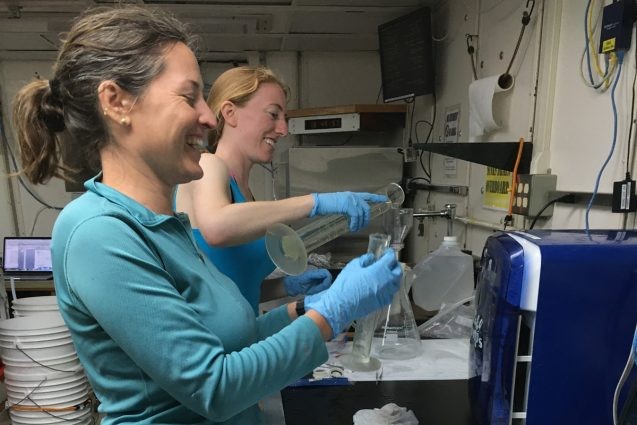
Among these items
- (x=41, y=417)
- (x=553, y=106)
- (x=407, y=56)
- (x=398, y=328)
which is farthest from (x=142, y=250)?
(x=407, y=56)

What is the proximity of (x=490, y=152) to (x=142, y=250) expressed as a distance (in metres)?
1.28

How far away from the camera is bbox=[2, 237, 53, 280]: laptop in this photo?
2900mm

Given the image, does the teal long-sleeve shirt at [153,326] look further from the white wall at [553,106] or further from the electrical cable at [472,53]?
the electrical cable at [472,53]

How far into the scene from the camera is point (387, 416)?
0.80 meters

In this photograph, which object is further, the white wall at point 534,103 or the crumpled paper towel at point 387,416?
the white wall at point 534,103

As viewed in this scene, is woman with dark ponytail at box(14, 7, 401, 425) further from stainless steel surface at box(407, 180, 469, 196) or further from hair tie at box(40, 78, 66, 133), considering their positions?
stainless steel surface at box(407, 180, 469, 196)

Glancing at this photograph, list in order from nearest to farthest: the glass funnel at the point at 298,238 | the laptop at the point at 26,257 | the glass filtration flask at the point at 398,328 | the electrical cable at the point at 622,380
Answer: the electrical cable at the point at 622,380 → the glass funnel at the point at 298,238 → the glass filtration flask at the point at 398,328 → the laptop at the point at 26,257

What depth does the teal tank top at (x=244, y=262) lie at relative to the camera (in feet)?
3.62

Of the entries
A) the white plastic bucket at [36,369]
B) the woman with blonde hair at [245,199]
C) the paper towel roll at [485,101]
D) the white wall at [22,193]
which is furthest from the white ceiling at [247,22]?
the white plastic bucket at [36,369]

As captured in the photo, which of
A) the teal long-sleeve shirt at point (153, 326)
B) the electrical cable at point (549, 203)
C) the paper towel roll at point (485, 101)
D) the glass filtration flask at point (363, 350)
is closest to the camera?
the teal long-sleeve shirt at point (153, 326)

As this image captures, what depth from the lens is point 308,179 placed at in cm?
273

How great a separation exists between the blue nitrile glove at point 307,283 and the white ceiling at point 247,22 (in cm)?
146

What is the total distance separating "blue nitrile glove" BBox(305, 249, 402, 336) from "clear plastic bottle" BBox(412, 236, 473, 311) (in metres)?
0.63

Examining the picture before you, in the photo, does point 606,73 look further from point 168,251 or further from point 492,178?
point 168,251
